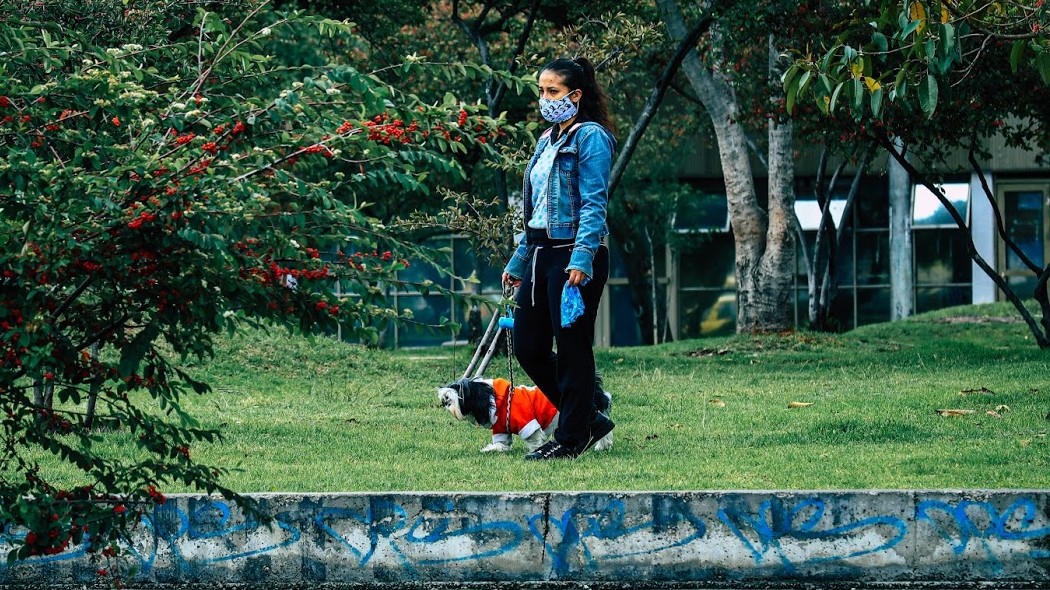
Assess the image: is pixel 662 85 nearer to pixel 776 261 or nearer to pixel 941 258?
pixel 776 261

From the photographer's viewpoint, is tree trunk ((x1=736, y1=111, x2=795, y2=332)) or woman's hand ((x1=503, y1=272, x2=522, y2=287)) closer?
woman's hand ((x1=503, y1=272, x2=522, y2=287))

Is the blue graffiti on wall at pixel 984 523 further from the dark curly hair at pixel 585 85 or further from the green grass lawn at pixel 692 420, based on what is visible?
the dark curly hair at pixel 585 85

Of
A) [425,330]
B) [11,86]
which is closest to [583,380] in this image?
[425,330]

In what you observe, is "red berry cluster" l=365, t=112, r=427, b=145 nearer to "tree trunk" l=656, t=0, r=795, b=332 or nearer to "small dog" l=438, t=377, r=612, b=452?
"small dog" l=438, t=377, r=612, b=452

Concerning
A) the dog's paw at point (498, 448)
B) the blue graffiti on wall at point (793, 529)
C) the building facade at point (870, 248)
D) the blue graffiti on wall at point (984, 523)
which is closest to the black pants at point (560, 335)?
the dog's paw at point (498, 448)

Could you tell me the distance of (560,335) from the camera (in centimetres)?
686

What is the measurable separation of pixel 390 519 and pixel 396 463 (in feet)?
6.84

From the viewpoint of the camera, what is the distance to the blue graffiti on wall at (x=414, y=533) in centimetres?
541

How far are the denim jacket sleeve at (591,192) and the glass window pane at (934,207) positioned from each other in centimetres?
2347

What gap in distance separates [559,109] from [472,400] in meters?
1.63

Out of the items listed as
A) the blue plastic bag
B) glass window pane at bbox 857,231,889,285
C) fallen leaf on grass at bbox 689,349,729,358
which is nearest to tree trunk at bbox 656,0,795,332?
fallen leaf on grass at bbox 689,349,729,358

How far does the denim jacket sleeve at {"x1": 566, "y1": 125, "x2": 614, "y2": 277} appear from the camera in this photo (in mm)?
6645

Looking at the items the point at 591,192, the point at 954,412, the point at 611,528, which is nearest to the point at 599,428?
the point at 591,192

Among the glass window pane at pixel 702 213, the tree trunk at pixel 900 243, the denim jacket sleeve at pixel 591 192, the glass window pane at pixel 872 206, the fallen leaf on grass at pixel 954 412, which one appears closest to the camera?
the denim jacket sleeve at pixel 591 192
